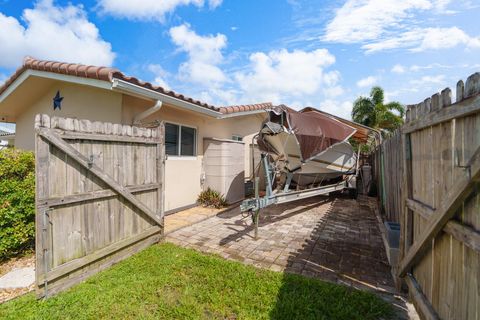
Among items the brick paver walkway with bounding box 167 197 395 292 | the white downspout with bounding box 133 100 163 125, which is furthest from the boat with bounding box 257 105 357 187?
the white downspout with bounding box 133 100 163 125

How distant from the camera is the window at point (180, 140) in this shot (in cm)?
662

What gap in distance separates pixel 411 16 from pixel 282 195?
528 centimetres

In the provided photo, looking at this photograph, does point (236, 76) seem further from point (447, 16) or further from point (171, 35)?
point (447, 16)

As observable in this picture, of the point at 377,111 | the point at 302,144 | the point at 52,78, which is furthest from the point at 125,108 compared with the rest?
the point at 377,111

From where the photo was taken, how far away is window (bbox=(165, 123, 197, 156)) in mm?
6617

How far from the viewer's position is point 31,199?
13.5 feet

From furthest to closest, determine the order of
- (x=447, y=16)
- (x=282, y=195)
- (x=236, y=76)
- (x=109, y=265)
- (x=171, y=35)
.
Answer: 1. (x=236, y=76)
2. (x=171, y=35)
3. (x=282, y=195)
4. (x=447, y=16)
5. (x=109, y=265)

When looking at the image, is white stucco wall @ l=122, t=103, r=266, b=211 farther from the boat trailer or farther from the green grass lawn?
the green grass lawn

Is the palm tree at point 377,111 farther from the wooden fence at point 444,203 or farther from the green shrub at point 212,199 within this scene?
the wooden fence at point 444,203

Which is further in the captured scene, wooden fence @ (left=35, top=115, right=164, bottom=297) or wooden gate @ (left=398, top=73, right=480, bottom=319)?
wooden fence @ (left=35, top=115, right=164, bottom=297)

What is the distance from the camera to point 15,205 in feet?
13.0

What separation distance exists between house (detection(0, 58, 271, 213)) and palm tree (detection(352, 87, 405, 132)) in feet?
63.8

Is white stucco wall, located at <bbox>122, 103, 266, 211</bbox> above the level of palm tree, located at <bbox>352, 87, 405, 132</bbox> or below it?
below

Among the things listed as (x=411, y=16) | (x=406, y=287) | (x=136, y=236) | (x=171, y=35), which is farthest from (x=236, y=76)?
(x=406, y=287)
